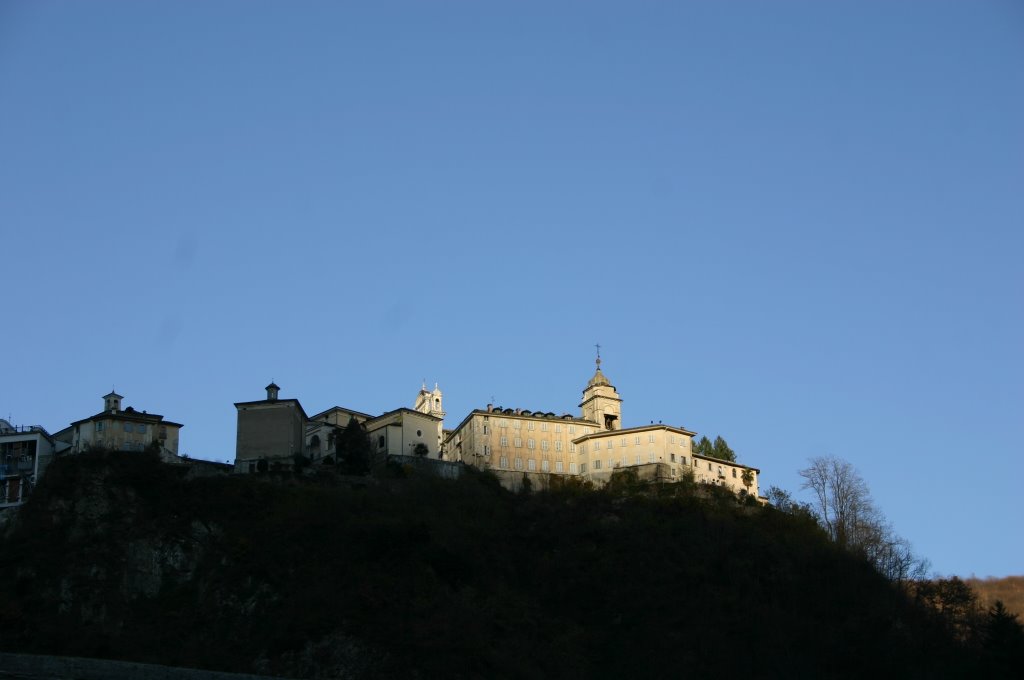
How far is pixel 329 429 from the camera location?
9131cm

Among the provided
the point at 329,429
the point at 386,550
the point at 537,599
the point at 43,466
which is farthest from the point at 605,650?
the point at 43,466

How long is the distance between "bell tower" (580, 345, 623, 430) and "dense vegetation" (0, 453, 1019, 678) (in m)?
22.0

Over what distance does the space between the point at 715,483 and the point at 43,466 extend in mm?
46600

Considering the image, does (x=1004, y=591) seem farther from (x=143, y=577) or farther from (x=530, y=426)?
(x=143, y=577)

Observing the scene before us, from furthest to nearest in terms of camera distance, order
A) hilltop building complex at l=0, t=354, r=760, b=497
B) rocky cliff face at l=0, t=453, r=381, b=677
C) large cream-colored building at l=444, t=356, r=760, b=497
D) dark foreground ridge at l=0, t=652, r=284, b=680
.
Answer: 1. large cream-colored building at l=444, t=356, r=760, b=497
2. hilltop building complex at l=0, t=354, r=760, b=497
3. rocky cliff face at l=0, t=453, r=381, b=677
4. dark foreground ridge at l=0, t=652, r=284, b=680

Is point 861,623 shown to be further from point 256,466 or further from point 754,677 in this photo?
point 256,466

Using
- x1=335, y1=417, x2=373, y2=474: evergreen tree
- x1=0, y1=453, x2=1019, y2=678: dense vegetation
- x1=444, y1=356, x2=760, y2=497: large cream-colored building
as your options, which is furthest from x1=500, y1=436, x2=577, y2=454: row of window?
x1=0, y1=453, x2=1019, y2=678: dense vegetation

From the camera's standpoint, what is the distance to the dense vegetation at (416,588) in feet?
217

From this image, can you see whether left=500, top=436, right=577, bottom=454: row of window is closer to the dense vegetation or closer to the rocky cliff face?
the dense vegetation

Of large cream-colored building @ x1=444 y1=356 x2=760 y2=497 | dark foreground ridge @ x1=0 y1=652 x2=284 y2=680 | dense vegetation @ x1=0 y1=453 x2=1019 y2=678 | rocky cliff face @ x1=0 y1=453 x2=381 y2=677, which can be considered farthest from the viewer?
large cream-colored building @ x1=444 y1=356 x2=760 y2=497

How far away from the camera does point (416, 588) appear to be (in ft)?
229

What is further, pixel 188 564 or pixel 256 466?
pixel 256 466

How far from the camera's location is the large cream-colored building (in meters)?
96.1

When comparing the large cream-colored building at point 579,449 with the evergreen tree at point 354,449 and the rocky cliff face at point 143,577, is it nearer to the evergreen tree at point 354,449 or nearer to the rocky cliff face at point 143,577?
the evergreen tree at point 354,449
